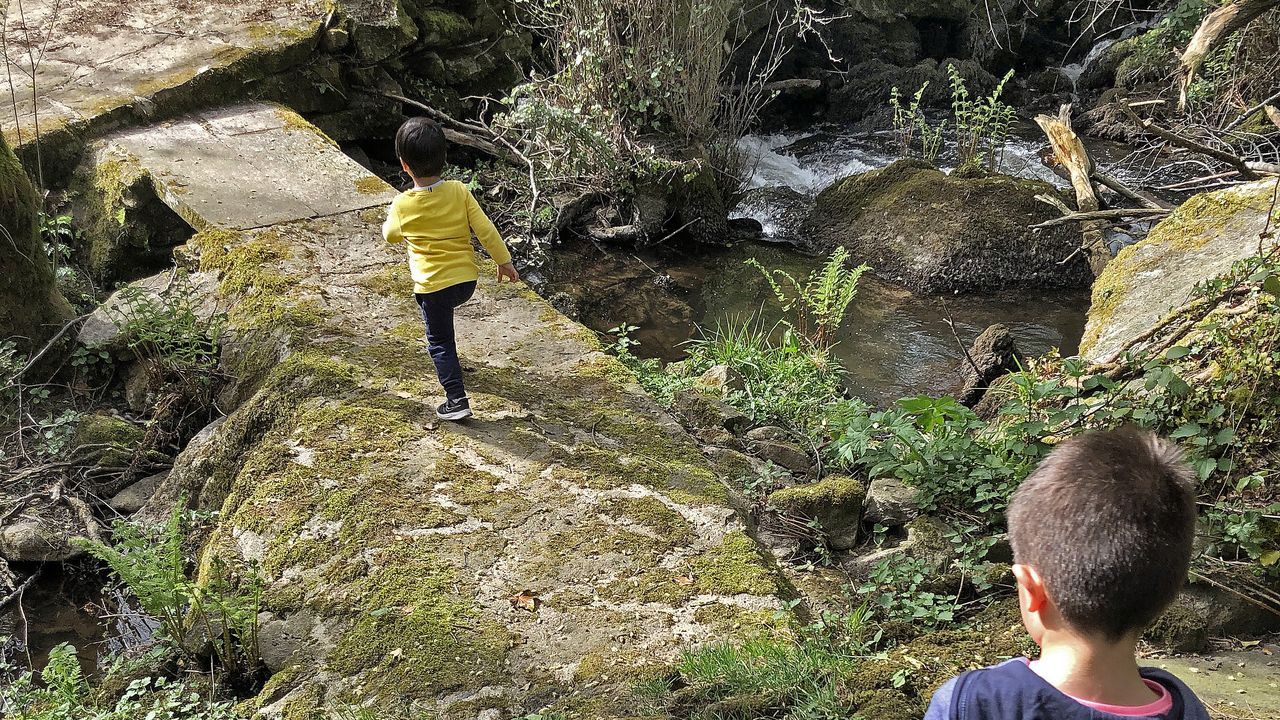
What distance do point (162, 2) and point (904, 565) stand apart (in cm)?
762

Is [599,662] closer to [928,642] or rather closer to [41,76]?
[928,642]

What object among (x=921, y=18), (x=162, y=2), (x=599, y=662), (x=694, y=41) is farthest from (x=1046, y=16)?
(x=599, y=662)

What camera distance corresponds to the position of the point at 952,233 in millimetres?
8297

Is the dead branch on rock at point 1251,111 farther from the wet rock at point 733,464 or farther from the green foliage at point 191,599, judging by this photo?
the green foliage at point 191,599

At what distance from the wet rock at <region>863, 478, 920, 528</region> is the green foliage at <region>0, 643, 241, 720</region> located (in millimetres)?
2523

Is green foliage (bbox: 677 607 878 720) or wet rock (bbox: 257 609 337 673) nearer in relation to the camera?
green foliage (bbox: 677 607 878 720)

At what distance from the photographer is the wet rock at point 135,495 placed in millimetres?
4520

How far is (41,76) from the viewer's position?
6.87 m

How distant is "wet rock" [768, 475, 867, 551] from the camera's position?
4109 millimetres

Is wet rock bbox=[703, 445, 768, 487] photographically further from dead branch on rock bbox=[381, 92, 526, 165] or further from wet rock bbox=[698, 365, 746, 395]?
dead branch on rock bbox=[381, 92, 526, 165]

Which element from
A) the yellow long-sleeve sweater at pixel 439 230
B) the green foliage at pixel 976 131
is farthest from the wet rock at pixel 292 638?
the green foliage at pixel 976 131

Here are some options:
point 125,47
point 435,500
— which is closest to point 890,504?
point 435,500

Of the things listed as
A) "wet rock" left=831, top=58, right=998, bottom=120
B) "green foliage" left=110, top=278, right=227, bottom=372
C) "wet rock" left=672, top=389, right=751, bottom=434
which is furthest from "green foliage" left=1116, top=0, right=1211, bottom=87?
"green foliage" left=110, top=278, right=227, bottom=372

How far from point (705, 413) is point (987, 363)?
2.11 m
